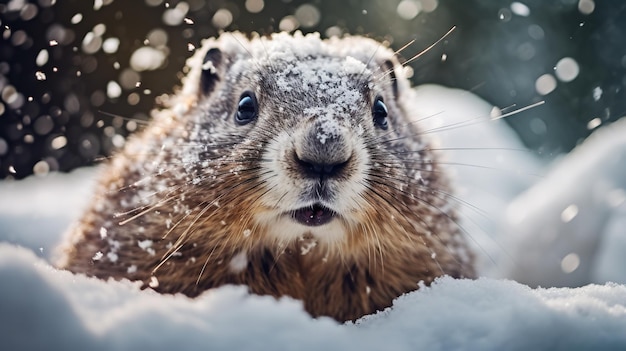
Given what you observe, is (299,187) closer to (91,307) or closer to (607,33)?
(91,307)

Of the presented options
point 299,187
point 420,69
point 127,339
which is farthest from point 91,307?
point 420,69

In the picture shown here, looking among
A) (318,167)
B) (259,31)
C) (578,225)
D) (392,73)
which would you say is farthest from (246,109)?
(578,225)

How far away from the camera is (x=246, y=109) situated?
1729mm

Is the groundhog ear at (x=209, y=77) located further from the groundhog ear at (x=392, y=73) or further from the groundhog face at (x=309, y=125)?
the groundhog ear at (x=392, y=73)

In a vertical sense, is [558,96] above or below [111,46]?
above

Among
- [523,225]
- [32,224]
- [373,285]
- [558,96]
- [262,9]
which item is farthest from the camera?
[558,96]

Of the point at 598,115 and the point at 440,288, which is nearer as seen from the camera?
the point at 440,288

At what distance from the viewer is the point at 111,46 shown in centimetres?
337

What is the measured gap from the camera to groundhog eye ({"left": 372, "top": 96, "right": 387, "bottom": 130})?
5.90ft

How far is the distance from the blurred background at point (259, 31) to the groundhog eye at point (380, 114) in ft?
3.36

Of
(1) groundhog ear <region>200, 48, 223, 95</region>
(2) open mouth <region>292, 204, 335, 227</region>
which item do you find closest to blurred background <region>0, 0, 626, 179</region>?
(1) groundhog ear <region>200, 48, 223, 95</region>

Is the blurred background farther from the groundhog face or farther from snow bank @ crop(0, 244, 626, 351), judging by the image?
snow bank @ crop(0, 244, 626, 351)

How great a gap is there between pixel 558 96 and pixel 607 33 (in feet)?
1.54

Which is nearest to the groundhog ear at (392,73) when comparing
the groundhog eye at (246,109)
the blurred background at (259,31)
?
the groundhog eye at (246,109)
